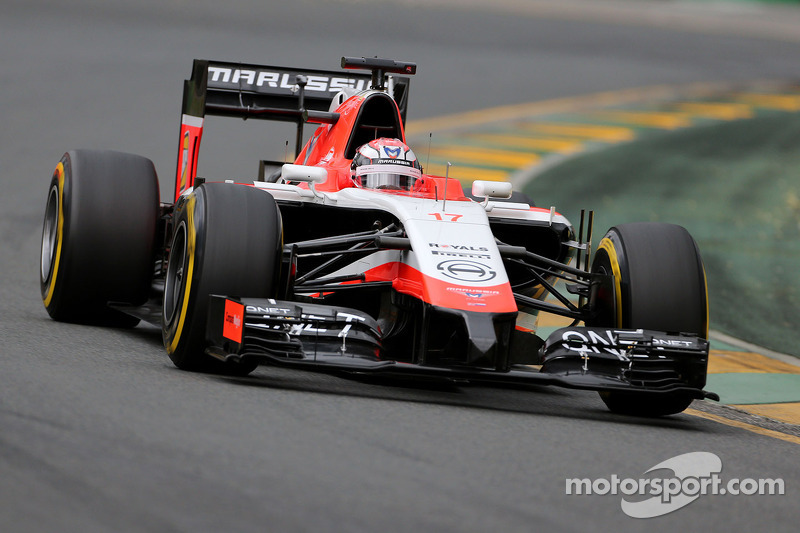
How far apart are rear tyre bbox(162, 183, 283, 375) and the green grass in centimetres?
524

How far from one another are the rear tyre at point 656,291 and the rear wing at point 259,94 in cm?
314

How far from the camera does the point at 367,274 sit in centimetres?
771

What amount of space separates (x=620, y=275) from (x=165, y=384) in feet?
9.41

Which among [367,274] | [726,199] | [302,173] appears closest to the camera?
[367,274]

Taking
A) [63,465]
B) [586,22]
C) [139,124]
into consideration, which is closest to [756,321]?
[63,465]

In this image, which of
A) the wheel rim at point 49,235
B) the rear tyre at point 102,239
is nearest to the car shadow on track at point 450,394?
the rear tyre at point 102,239

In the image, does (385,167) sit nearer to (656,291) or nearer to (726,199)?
(656,291)

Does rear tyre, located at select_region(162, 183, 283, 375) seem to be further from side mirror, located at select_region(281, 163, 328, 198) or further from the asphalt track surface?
side mirror, located at select_region(281, 163, 328, 198)

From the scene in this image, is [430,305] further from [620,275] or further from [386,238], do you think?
[620,275]

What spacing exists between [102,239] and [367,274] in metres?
2.09

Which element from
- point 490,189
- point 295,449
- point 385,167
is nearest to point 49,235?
point 385,167
